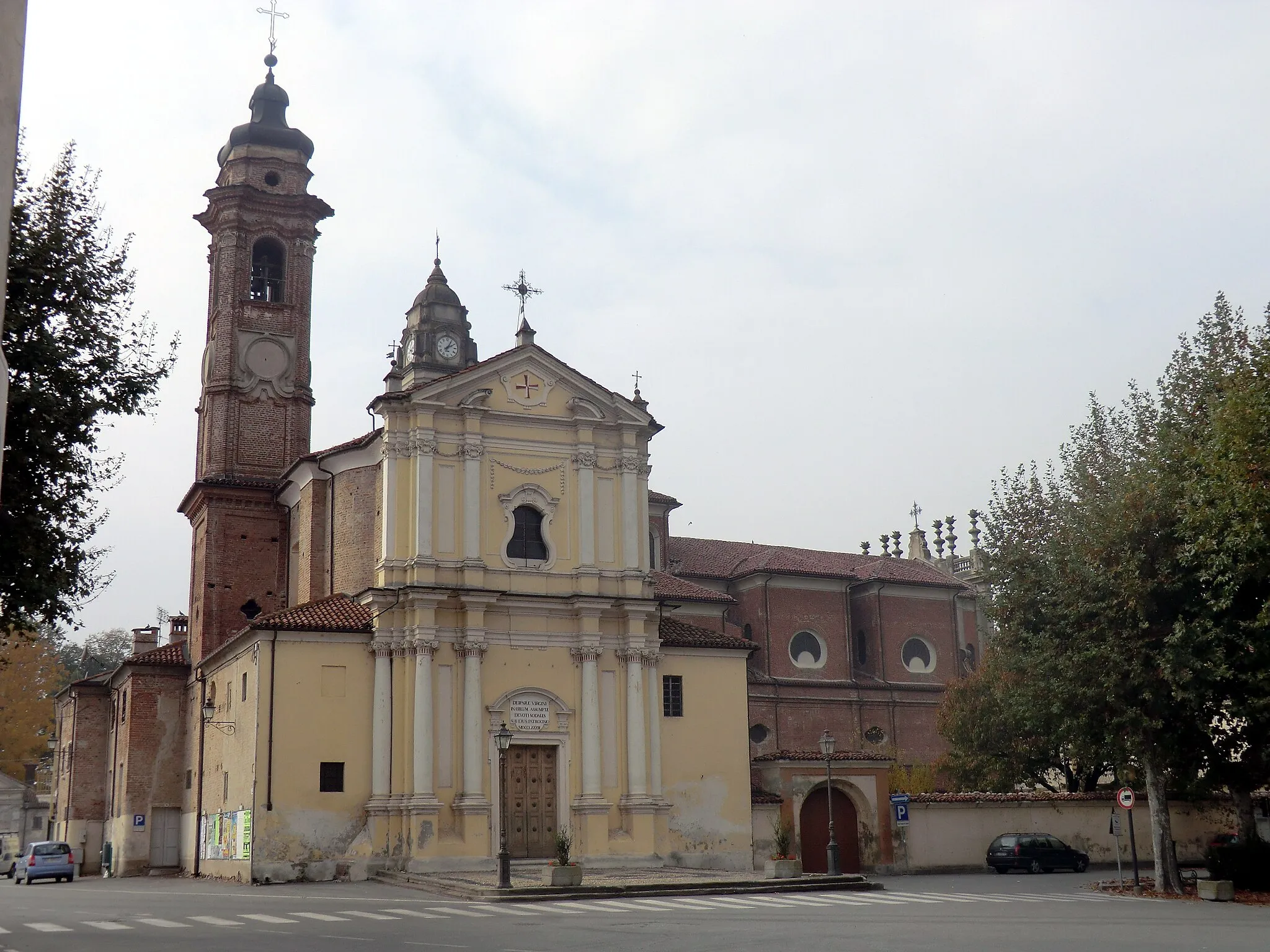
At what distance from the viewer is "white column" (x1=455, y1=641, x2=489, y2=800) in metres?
33.6

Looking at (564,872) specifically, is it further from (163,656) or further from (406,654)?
(163,656)

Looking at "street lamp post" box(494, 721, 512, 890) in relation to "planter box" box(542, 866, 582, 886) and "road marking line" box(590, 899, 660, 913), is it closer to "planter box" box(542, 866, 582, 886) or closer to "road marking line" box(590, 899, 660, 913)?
"planter box" box(542, 866, 582, 886)

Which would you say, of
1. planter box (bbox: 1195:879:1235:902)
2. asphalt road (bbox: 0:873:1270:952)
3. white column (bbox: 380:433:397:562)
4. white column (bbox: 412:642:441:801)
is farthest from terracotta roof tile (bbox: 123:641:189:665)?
planter box (bbox: 1195:879:1235:902)

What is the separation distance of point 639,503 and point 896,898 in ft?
49.6

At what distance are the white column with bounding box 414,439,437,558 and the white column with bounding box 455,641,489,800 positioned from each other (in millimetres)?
2730

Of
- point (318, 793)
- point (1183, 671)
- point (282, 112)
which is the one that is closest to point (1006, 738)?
point (1183, 671)

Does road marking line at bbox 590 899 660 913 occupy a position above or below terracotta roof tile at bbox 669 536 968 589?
below

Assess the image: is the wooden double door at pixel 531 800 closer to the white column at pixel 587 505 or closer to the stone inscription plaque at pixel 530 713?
the stone inscription plaque at pixel 530 713

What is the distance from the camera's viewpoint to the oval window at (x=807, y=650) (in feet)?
172

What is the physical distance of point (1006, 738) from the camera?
4369cm

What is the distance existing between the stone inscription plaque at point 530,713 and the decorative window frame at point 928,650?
2369 centimetres

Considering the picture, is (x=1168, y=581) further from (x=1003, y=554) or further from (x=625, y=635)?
(x=625, y=635)

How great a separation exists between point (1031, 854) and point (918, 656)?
1928cm

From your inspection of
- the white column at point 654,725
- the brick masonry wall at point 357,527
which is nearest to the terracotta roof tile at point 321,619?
the brick masonry wall at point 357,527
